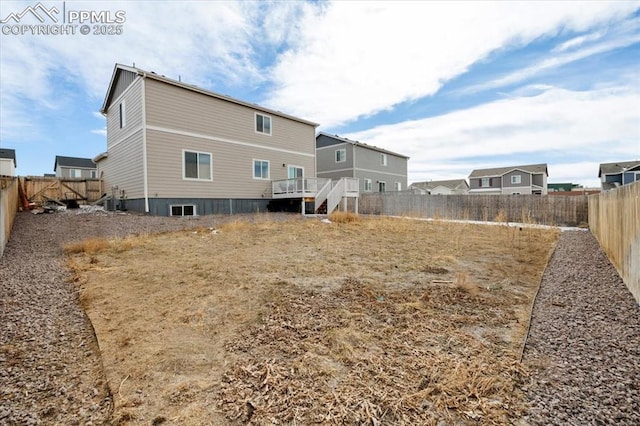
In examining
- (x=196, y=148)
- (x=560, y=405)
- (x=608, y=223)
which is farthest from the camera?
(x=196, y=148)

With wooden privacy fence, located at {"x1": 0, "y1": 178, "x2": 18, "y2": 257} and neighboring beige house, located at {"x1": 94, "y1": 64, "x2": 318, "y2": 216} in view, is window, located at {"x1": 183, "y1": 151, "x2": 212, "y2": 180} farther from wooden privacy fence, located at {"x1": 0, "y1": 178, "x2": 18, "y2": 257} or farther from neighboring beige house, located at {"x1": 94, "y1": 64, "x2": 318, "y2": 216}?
wooden privacy fence, located at {"x1": 0, "y1": 178, "x2": 18, "y2": 257}

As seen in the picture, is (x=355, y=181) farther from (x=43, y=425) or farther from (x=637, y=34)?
(x=43, y=425)

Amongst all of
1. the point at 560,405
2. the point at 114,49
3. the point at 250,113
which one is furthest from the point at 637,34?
the point at 114,49

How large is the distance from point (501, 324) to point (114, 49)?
52.7ft

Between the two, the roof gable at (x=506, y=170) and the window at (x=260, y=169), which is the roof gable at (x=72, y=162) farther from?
the roof gable at (x=506, y=170)

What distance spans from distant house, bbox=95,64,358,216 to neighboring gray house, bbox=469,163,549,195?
95.8 ft

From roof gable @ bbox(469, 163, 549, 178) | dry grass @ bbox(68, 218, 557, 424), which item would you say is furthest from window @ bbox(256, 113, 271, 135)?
roof gable @ bbox(469, 163, 549, 178)

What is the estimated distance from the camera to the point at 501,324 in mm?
3064

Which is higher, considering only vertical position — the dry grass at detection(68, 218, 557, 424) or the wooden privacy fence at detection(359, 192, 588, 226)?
the wooden privacy fence at detection(359, 192, 588, 226)

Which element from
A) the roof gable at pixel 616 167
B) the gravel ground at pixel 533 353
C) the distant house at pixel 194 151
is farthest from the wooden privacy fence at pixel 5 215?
the roof gable at pixel 616 167

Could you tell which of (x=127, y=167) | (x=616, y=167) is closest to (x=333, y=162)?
(x=127, y=167)

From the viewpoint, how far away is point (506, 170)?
37906mm

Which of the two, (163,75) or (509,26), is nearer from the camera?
(509,26)

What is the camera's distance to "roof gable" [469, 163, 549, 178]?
35.4 meters
